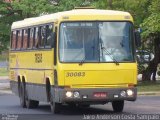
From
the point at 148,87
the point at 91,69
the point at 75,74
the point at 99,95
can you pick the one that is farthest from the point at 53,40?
the point at 148,87

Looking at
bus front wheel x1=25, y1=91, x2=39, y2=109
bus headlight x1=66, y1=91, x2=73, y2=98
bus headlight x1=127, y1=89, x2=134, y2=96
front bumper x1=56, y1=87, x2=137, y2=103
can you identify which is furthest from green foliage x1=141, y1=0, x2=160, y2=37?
bus headlight x1=66, y1=91, x2=73, y2=98

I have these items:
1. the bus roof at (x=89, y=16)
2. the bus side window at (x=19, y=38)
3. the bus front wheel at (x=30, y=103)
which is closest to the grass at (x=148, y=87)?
the bus side window at (x=19, y=38)

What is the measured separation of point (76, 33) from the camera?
20.6m

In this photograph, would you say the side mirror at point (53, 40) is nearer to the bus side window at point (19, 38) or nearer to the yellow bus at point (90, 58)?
the yellow bus at point (90, 58)

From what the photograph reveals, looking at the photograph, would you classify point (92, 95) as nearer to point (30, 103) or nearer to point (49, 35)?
point (49, 35)

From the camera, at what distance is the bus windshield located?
20333 millimetres

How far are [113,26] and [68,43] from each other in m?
1.47

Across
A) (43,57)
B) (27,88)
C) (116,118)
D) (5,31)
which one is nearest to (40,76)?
(43,57)

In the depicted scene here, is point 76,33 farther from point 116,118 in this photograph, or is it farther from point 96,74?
point 116,118

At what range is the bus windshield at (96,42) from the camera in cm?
2033

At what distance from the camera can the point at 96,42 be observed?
20.5 meters

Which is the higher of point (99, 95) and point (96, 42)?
point (96, 42)

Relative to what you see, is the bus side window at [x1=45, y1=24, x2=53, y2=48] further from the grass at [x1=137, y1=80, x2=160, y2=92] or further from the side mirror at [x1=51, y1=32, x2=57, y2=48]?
the grass at [x1=137, y1=80, x2=160, y2=92]

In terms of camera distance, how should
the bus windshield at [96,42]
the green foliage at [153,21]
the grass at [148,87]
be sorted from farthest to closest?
the grass at [148,87] < the green foliage at [153,21] < the bus windshield at [96,42]
